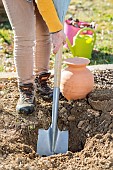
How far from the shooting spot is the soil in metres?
2.81

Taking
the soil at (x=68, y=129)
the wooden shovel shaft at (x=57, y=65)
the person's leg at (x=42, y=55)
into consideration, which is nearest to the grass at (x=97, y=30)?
the person's leg at (x=42, y=55)

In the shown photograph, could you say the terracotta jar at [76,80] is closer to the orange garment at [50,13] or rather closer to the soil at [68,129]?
the soil at [68,129]

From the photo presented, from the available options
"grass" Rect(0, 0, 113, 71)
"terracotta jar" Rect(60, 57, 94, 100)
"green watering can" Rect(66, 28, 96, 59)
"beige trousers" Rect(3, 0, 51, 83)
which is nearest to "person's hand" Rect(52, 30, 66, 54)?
"beige trousers" Rect(3, 0, 51, 83)

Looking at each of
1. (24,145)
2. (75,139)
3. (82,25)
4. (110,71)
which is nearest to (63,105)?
(75,139)

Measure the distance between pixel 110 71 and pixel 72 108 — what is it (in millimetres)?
862

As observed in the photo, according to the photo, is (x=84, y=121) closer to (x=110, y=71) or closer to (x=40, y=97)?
(x=40, y=97)

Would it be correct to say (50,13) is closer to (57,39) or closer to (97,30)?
(57,39)

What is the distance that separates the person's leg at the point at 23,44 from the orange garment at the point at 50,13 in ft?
1.16

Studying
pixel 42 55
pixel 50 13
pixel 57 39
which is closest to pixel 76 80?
pixel 42 55

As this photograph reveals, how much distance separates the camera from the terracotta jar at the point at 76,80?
136 inches

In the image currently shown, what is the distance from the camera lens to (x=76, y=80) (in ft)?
11.3

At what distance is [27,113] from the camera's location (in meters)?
3.34

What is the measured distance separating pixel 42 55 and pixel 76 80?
1.12 ft

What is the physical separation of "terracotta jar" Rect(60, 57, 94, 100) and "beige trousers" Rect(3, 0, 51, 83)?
10.3 inches
